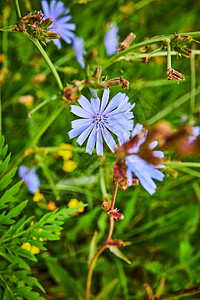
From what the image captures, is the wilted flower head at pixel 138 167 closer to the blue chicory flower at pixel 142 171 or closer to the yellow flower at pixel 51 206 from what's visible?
the blue chicory flower at pixel 142 171

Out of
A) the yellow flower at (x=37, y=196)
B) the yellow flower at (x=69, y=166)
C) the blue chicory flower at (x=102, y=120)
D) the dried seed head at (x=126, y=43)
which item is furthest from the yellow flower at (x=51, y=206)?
the dried seed head at (x=126, y=43)

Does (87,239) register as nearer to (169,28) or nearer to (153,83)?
(153,83)

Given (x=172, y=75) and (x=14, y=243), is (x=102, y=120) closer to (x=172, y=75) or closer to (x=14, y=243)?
(x=172, y=75)

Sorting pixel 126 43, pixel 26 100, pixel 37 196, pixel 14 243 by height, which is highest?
pixel 26 100

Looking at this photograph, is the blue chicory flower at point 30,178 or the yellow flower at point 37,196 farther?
the blue chicory flower at point 30,178

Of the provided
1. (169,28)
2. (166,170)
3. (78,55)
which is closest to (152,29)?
(169,28)

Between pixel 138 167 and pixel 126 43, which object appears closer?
pixel 138 167

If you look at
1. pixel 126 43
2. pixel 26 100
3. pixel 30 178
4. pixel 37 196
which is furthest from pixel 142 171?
pixel 26 100
